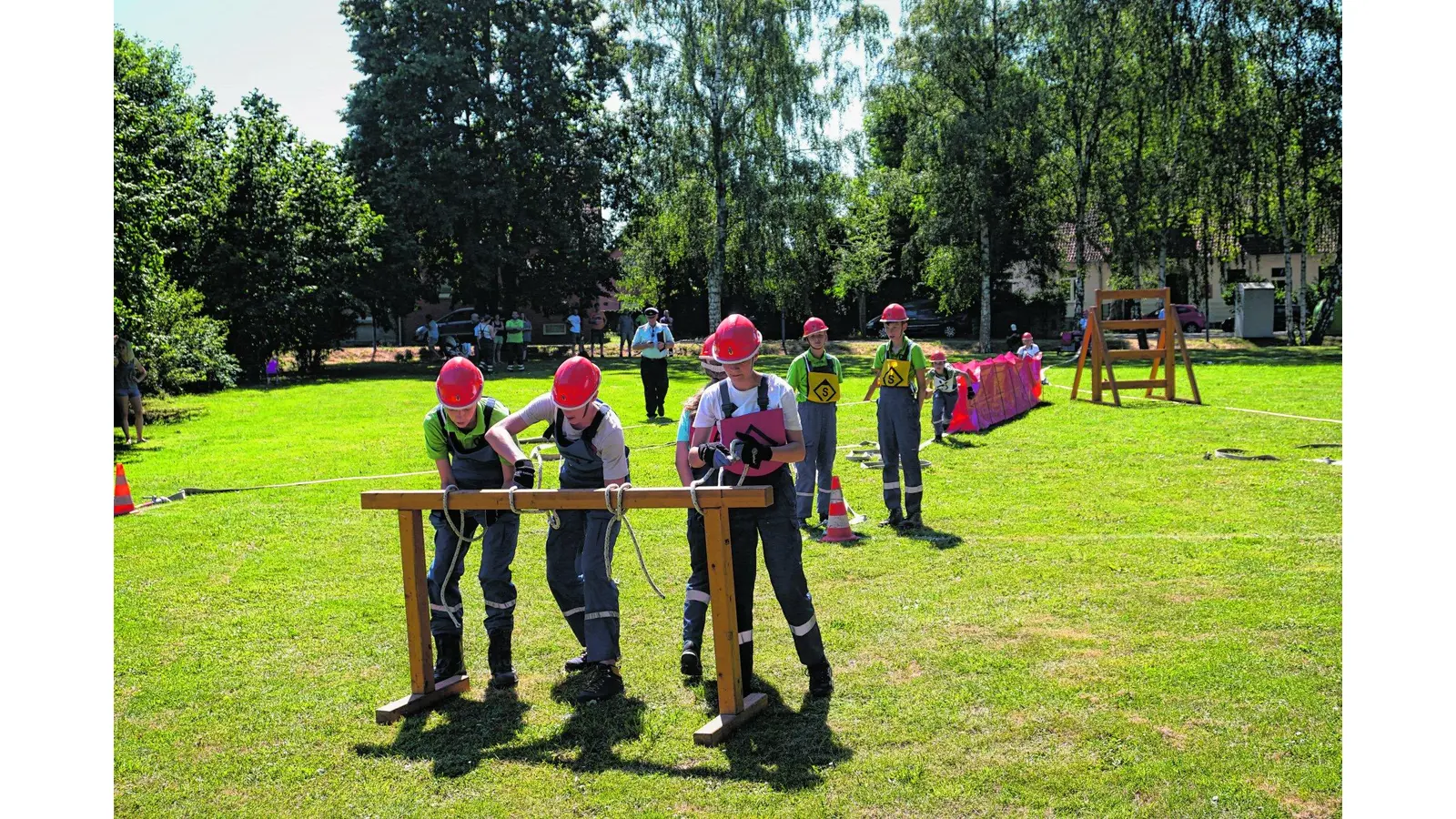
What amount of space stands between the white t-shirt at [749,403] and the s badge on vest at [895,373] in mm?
4288

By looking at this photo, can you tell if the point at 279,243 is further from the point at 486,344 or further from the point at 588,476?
the point at 588,476

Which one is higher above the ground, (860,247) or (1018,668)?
(860,247)

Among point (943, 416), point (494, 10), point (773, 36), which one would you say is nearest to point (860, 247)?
point (773, 36)

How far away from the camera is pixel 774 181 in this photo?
3934cm

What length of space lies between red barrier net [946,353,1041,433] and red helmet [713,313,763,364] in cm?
1146

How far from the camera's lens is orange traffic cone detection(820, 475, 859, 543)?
10.4m

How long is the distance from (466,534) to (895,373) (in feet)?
16.9

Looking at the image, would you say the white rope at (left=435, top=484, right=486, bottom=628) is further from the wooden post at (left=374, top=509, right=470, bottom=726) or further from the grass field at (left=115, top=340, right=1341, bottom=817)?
the grass field at (left=115, top=340, right=1341, bottom=817)

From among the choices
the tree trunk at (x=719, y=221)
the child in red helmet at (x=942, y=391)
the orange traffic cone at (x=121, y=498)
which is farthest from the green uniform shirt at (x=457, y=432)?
the tree trunk at (x=719, y=221)

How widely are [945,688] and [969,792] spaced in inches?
52.7

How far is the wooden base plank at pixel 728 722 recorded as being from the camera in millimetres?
5707

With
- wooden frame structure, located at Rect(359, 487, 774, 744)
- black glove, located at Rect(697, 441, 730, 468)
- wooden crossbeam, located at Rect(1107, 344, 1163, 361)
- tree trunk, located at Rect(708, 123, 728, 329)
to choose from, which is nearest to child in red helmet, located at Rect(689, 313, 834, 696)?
black glove, located at Rect(697, 441, 730, 468)

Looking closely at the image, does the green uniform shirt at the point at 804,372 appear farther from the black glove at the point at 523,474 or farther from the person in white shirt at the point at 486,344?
the person in white shirt at the point at 486,344

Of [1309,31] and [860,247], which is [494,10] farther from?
[1309,31]
